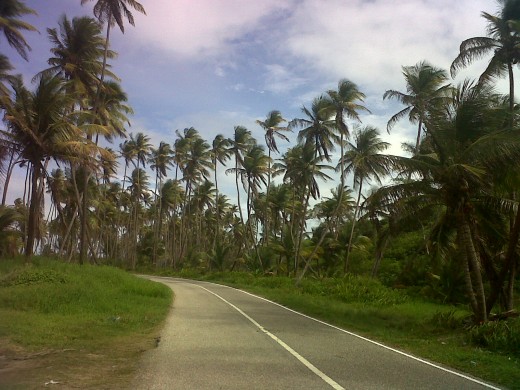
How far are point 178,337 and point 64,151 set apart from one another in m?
13.6

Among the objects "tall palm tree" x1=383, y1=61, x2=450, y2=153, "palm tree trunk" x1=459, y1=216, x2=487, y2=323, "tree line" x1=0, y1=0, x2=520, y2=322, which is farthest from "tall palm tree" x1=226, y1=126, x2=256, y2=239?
"palm tree trunk" x1=459, y1=216, x2=487, y2=323

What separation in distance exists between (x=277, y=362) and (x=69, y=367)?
11.0 ft

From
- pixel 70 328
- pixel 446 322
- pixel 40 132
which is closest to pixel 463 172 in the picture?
pixel 446 322

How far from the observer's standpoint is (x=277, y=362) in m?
7.95

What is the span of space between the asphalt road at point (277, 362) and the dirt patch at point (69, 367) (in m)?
0.34

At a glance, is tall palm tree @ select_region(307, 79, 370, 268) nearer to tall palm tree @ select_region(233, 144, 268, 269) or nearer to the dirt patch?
tall palm tree @ select_region(233, 144, 268, 269)

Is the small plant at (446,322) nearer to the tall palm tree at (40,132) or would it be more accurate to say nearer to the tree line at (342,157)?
the tree line at (342,157)

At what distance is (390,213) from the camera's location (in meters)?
15.9

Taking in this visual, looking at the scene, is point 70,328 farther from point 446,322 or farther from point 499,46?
point 499,46

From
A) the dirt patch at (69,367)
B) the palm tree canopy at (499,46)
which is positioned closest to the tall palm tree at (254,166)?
the palm tree canopy at (499,46)

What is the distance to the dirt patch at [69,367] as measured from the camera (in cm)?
618

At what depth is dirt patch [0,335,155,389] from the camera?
6.18 m

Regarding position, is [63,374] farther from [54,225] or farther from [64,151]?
[54,225]

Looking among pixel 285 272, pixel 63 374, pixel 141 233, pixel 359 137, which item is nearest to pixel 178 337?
pixel 63 374
